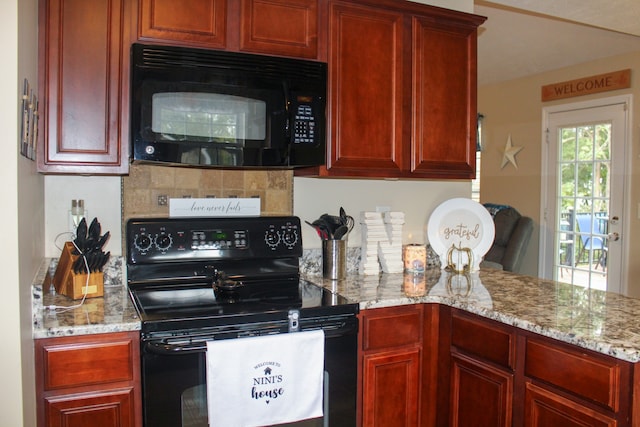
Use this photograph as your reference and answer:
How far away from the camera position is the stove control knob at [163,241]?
212cm

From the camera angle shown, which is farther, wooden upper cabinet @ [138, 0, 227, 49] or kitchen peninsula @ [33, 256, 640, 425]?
wooden upper cabinet @ [138, 0, 227, 49]

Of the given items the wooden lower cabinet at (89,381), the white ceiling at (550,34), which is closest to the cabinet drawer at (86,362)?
the wooden lower cabinet at (89,381)

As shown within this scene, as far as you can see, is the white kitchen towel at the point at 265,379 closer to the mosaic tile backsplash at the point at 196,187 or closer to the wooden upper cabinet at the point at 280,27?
the mosaic tile backsplash at the point at 196,187

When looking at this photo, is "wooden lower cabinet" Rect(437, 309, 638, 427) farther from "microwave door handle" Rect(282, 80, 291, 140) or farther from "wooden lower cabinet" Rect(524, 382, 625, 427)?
"microwave door handle" Rect(282, 80, 291, 140)

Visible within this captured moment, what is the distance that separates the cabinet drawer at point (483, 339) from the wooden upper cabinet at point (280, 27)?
1.25m

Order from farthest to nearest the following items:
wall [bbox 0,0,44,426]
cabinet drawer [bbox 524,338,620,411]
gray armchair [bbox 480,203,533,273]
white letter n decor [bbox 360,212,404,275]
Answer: gray armchair [bbox 480,203,533,273], white letter n decor [bbox 360,212,404,275], cabinet drawer [bbox 524,338,620,411], wall [bbox 0,0,44,426]

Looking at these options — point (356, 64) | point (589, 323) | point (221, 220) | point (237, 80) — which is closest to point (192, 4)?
point (237, 80)

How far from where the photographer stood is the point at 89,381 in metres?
1.61

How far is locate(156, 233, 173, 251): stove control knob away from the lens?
212 centimetres

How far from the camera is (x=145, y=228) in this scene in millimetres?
2107

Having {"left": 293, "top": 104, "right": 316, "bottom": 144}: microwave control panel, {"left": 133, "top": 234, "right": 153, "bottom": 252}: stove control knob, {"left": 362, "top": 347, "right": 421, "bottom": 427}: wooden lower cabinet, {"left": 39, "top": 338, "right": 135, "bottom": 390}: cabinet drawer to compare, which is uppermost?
{"left": 293, "top": 104, "right": 316, "bottom": 144}: microwave control panel

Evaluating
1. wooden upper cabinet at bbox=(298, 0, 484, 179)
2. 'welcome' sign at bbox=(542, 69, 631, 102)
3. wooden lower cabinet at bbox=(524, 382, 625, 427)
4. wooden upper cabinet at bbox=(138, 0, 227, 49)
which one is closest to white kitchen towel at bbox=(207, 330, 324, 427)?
wooden lower cabinet at bbox=(524, 382, 625, 427)

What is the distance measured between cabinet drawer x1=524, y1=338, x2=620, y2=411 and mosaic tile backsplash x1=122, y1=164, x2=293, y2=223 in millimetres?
1271

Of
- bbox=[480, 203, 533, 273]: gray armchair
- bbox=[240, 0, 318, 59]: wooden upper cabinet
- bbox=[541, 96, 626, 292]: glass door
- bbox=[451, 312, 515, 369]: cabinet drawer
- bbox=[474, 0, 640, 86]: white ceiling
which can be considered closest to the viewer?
bbox=[451, 312, 515, 369]: cabinet drawer
